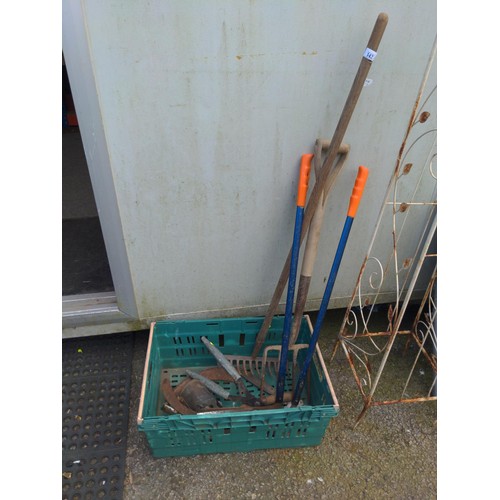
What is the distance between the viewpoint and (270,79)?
1.33 m

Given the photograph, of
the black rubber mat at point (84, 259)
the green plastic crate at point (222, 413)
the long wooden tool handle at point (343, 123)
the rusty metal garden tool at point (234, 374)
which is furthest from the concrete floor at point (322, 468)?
the black rubber mat at point (84, 259)

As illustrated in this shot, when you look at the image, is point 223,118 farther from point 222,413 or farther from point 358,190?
point 222,413

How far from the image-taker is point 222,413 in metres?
1.38

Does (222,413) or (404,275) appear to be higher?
(404,275)

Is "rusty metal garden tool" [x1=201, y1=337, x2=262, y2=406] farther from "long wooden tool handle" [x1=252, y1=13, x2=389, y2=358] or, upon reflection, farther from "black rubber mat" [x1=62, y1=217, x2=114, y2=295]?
"black rubber mat" [x1=62, y1=217, x2=114, y2=295]

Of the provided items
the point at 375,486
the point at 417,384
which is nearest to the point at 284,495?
the point at 375,486

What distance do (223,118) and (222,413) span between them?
1.14 metres

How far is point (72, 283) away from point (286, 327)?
4.39ft

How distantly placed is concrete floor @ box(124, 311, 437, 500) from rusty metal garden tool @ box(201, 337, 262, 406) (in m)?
0.21

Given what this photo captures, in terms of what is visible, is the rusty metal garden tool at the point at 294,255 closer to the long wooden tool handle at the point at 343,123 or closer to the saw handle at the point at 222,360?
the long wooden tool handle at the point at 343,123

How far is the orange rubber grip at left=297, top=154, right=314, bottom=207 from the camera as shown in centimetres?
145

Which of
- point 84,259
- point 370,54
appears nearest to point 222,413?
point 370,54

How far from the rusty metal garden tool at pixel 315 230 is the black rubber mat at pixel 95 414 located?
2.93ft

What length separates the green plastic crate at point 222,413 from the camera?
137cm
